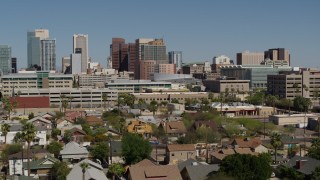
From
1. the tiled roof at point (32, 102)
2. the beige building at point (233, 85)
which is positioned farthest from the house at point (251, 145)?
the beige building at point (233, 85)

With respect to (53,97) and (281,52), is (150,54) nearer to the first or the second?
(281,52)

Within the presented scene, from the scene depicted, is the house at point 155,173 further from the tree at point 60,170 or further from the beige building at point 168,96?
the beige building at point 168,96

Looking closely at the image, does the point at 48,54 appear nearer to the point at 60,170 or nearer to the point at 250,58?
the point at 250,58

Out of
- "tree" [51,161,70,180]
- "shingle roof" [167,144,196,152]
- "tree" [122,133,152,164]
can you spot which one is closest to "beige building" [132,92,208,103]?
"shingle roof" [167,144,196,152]

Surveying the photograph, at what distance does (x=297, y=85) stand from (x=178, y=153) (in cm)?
4941

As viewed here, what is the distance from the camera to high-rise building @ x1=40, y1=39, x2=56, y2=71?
604 feet

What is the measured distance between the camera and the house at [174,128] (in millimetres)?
41094

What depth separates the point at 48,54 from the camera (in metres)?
185

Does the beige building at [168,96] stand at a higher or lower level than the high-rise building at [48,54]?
lower

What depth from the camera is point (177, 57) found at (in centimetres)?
18862

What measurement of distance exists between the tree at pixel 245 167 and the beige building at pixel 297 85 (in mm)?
53650

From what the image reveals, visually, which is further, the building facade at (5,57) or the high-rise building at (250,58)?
the building facade at (5,57)

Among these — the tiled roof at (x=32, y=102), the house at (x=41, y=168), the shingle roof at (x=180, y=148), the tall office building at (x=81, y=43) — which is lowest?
the house at (x=41, y=168)

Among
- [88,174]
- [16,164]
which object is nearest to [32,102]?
[16,164]
